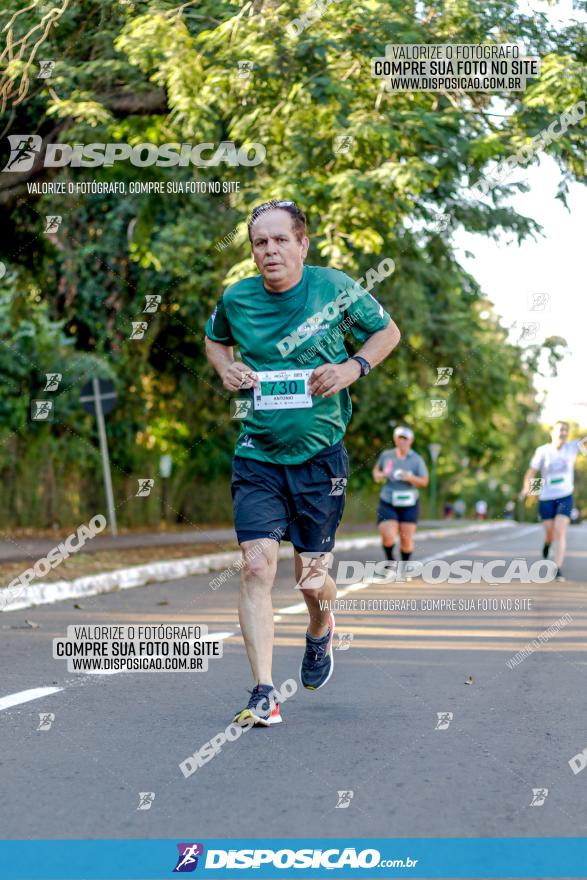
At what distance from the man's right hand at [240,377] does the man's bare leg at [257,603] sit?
655 millimetres

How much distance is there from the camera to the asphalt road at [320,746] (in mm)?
4336

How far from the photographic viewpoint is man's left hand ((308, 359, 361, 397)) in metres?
5.88

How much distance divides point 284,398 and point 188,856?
246cm

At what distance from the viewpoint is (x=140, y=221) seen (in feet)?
69.5

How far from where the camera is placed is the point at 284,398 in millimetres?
5973

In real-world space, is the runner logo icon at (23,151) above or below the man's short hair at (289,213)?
above

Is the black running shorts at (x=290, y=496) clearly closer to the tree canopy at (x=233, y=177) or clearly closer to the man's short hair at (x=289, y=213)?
the man's short hair at (x=289, y=213)

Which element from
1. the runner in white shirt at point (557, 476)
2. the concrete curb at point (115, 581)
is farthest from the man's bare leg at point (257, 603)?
the runner in white shirt at point (557, 476)

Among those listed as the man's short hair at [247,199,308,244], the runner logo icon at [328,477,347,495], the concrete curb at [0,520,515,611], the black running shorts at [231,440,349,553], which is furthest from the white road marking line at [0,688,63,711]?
the concrete curb at [0,520,515,611]

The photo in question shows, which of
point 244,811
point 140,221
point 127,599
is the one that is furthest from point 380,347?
point 140,221

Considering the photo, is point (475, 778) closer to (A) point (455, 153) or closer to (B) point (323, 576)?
(B) point (323, 576)

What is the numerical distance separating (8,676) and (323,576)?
216 centimetres

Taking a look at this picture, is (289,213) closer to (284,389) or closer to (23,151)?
(284,389)

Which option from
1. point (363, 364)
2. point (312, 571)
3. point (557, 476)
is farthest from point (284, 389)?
point (557, 476)
